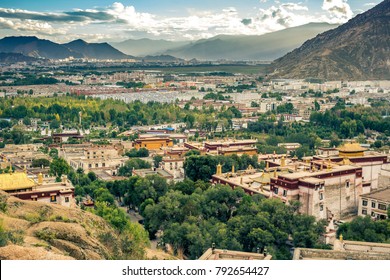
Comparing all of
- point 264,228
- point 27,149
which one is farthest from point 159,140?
point 264,228

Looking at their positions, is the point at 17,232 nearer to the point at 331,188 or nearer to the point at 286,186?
the point at 286,186

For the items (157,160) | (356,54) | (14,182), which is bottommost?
(157,160)

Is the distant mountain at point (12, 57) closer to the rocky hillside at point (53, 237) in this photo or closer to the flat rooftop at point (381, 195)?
the flat rooftop at point (381, 195)

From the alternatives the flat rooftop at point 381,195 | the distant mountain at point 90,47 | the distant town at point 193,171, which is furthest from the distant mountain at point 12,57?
the flat rooftop at point 381,195

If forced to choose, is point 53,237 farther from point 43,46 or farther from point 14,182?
point 43,46

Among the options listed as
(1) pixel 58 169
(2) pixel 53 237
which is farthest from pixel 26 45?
(2) pixel 53 237

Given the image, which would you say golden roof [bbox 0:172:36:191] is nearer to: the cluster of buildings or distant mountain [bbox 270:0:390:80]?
the cluster of buildings

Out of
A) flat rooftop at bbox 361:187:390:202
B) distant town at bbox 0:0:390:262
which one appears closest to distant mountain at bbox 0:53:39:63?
distant town at bbox 0:0:390:262
